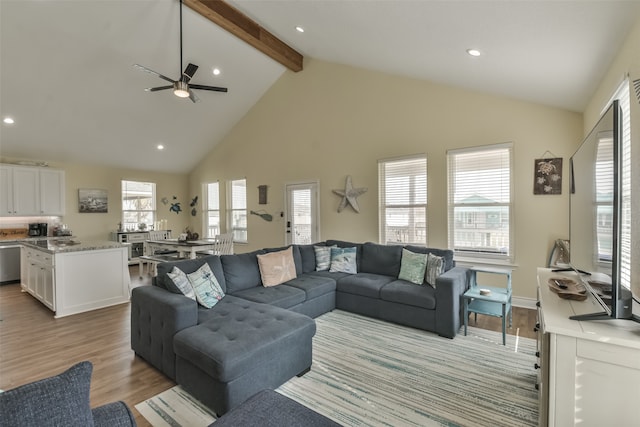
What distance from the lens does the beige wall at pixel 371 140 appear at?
404 centimetres

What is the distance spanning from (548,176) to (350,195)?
9.65 feet

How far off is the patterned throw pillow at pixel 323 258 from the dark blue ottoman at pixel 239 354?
1.93m

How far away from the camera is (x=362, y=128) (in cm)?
554

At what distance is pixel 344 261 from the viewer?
4.49 m

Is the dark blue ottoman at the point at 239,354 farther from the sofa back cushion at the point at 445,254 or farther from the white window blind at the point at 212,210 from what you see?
the white window blind at the point at 212,210

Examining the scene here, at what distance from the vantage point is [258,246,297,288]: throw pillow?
149 inches

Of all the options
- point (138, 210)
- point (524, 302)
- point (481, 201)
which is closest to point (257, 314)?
point (481, 201)

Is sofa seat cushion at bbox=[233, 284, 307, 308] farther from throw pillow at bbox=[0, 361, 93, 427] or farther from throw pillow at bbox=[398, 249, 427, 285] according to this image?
throw pillow at bbox=[0, 361, 93, 427]

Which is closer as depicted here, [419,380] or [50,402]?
[50,402]

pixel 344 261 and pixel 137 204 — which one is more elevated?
pixel 137 204

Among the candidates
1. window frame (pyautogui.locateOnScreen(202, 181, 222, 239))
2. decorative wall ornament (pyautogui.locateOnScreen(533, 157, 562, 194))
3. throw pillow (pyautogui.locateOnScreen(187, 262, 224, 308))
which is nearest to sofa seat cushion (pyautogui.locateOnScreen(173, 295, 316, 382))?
throw pillow (pyautogui.locateOnScreen(187, 262, 224, 308))

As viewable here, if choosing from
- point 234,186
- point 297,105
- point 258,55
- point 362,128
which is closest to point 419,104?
point 362,128

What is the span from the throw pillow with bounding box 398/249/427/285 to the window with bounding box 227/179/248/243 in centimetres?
462

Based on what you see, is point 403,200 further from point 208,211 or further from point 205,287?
point 208,211
